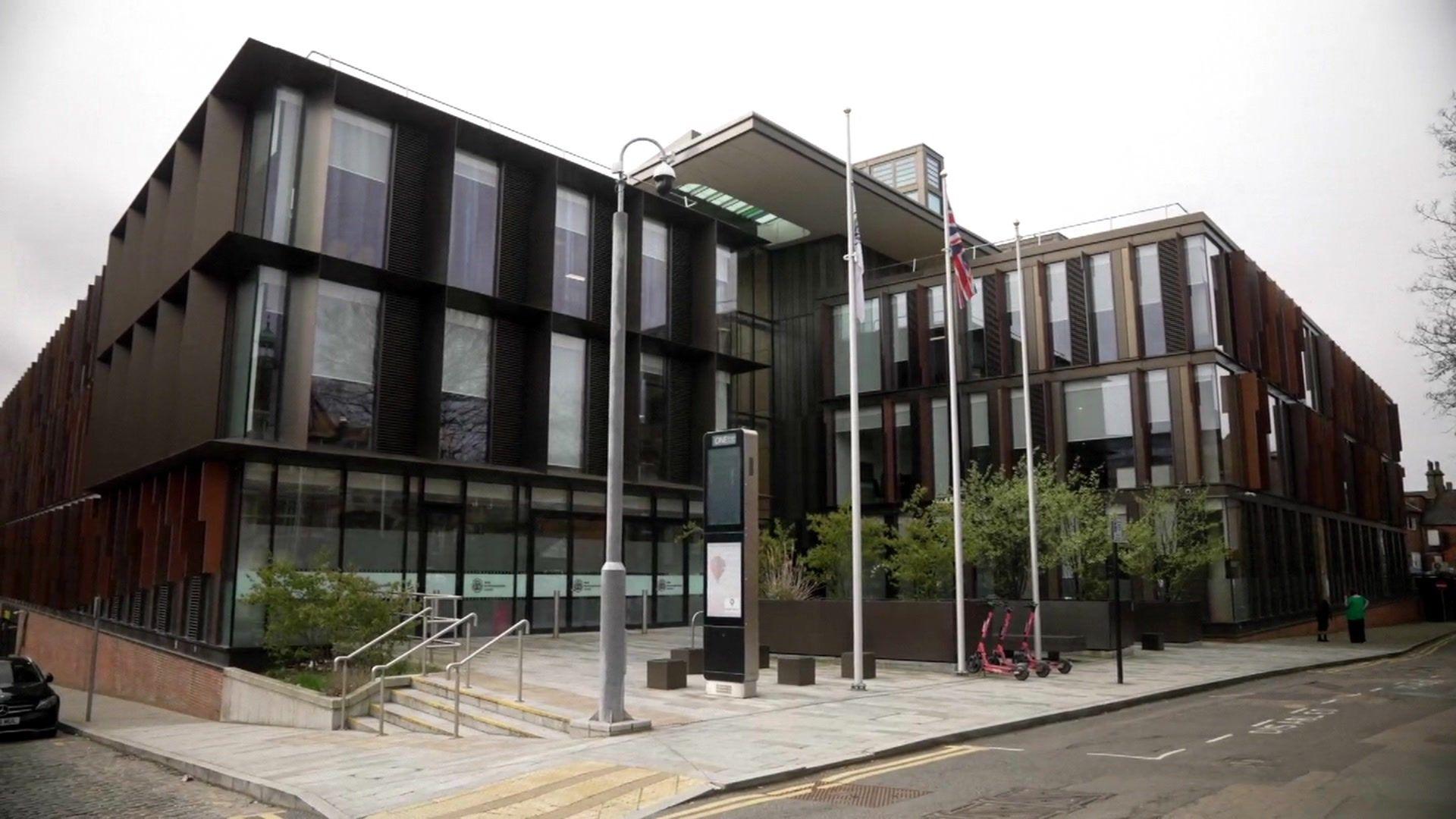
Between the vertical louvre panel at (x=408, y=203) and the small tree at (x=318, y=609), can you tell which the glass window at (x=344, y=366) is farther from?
the small tree at (x=318, y=609)

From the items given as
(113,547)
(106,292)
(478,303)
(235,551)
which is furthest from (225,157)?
(106,292)

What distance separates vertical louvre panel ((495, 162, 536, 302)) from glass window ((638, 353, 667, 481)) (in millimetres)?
5069

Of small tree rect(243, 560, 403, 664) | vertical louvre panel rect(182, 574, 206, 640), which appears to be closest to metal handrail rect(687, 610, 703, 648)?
small tree rect(243, 560, 403, 664)

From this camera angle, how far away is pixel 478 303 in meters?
27.0

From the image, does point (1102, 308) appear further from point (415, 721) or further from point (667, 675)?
point (415, 721)

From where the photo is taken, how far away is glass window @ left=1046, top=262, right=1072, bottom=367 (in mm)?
35062

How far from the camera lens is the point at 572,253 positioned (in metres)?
29.6

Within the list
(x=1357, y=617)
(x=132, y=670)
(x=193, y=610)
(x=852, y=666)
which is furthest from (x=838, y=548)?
(x=132, y=670)

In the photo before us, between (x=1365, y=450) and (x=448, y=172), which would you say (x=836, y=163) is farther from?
(x=1365, y=450)

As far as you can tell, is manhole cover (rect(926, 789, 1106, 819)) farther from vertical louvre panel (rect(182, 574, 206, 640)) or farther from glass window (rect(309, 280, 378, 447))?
vertical louvre panel (rect(182, 574, 206, 640))

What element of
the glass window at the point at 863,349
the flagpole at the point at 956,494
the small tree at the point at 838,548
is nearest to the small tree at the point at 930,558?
the small tree at the point at 838,548

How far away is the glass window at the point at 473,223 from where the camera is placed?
27.0 metres

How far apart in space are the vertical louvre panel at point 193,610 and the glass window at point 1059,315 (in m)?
27.1

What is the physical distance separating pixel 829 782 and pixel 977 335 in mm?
29601
